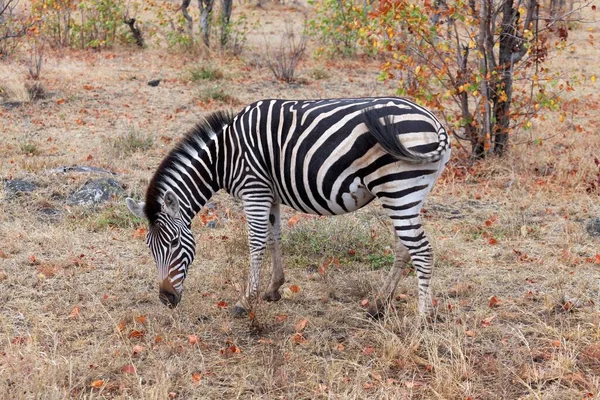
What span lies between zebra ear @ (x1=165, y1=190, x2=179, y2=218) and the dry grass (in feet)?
2.55

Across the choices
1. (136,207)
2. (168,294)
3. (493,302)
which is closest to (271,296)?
(168,294)

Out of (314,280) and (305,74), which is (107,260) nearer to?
(314,280)

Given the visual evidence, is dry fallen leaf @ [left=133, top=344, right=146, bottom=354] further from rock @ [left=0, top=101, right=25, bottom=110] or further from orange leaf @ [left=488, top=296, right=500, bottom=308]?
rock @ [left=0, top=101, right=25, bottom=110]

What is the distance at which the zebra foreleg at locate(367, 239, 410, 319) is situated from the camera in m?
5.34

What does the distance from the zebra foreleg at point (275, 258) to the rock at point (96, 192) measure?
2629 millimetres

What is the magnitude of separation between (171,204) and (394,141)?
1.68m

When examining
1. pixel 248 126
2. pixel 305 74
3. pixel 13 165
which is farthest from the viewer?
pixel 305 74

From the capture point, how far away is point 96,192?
7.64 m

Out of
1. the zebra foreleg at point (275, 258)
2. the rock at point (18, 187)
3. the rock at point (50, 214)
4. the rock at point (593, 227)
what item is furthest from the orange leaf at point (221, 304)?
the rock at point (593, 227)

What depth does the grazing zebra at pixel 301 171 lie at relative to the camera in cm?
478

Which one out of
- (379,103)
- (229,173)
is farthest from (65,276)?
(379,103)

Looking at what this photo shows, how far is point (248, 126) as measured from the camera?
530 cm

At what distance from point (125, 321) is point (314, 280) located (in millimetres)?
1719

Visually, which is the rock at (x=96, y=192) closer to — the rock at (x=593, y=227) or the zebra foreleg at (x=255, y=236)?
the zebra foreleg at (x=255, y=236)
